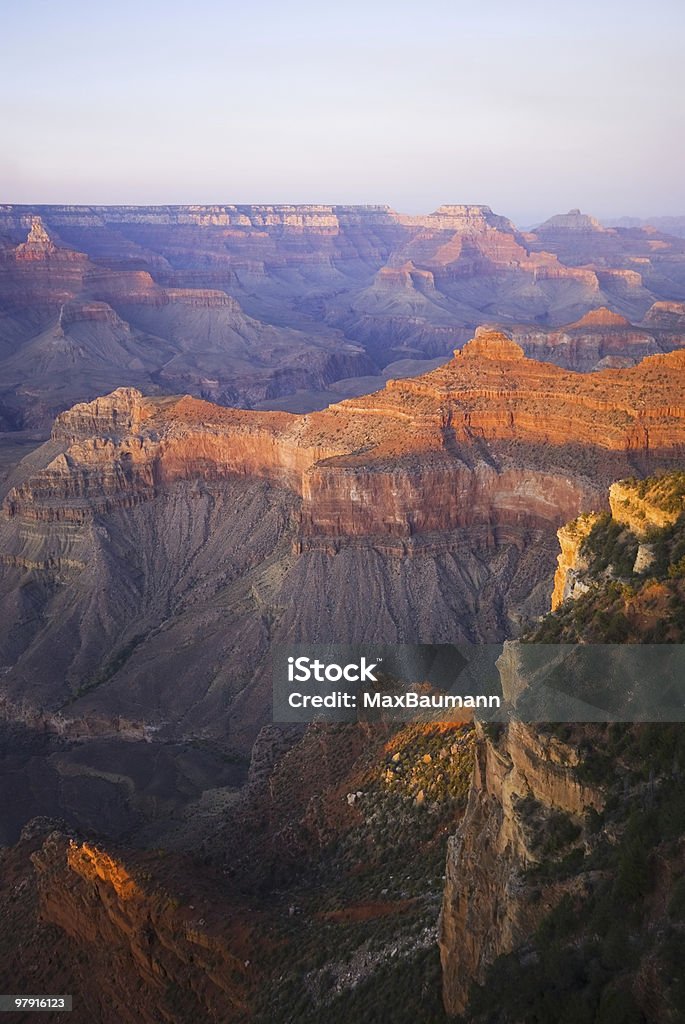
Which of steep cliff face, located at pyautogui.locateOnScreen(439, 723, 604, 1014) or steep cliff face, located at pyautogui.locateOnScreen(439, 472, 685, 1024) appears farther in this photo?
steep cliff face, located at pyautogui.locateOnScreen(439, 723, 604, 1014)

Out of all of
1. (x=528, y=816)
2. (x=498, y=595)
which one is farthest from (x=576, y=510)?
(x=528, y=816)

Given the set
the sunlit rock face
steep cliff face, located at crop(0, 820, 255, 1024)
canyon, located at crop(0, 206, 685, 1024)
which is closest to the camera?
canyon, located at crop(0, 206, 685, 1024)

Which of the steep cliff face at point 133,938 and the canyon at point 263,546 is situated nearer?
the steep cliff face at point 133,938

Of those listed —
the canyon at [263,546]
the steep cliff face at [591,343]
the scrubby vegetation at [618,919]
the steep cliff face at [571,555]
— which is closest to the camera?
the scrubby vegetation at [618,919]

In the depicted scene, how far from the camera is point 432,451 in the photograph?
63562 mm

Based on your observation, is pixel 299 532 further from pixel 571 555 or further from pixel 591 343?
pixel 591 343

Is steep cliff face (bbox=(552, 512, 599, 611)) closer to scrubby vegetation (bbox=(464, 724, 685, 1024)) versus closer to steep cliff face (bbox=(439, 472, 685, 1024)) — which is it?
steep cliff face (bbox=(439, 472, 685, 1024))

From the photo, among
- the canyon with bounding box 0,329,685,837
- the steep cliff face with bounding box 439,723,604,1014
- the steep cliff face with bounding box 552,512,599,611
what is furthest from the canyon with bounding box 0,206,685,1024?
the steep cliff face with bounding box 552,512,599,611

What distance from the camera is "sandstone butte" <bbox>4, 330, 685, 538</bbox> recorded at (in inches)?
2393

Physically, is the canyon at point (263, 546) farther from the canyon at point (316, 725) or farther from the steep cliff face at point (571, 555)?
the steep cliff face at point (571, 555)

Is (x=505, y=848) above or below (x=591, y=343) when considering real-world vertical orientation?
above

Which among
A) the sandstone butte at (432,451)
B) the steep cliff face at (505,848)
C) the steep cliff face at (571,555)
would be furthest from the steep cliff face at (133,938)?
the sandstone butte at (432,451)

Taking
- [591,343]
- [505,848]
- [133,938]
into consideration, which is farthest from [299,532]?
[591,343]

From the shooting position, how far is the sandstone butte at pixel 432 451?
60.8 metres
